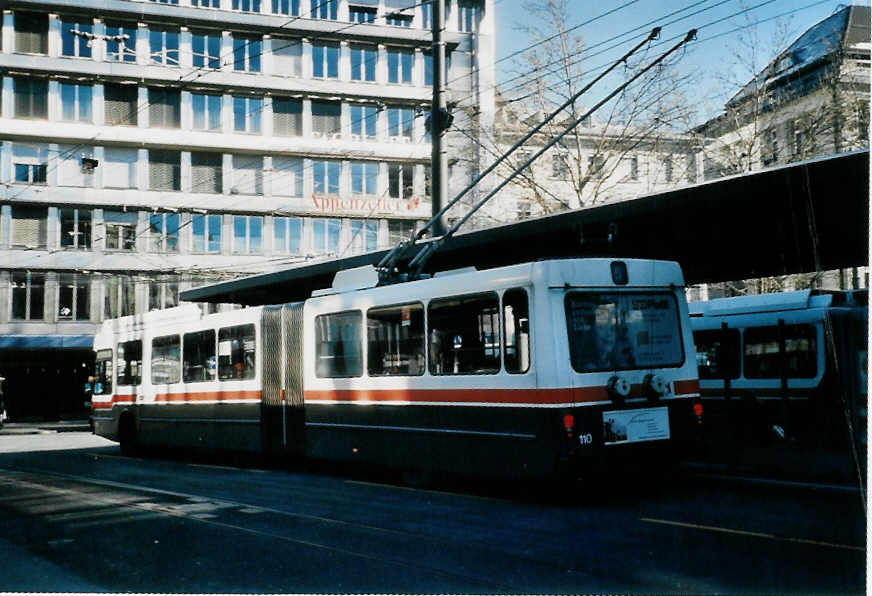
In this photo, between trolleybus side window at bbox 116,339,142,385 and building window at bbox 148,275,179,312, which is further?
building window at bbox 148,275,179,312

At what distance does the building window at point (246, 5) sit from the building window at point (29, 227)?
43.0 ft

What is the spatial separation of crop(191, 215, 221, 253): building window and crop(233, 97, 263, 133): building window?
185 inches

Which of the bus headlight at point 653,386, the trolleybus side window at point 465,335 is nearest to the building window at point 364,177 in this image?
the trolleybus side window at point 465,335

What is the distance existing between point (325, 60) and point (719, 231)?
113 ft

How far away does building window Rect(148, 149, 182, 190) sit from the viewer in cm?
4325

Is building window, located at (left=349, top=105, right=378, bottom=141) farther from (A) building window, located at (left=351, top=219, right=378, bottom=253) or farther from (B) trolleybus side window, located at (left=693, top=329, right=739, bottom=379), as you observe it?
(B) trolleybus side window, located at (left=693, top=329, right=739, bottom=379)

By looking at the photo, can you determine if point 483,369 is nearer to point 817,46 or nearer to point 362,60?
point 817,46

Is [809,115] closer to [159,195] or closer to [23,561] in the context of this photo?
[23,561]

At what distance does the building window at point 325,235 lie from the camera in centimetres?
4544

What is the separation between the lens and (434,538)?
27.3 feet

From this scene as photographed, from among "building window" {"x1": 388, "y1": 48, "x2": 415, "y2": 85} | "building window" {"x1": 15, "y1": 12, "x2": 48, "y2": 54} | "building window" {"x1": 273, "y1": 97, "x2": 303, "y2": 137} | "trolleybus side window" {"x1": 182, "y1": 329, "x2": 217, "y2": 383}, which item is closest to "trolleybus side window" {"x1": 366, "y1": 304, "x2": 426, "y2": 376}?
"trolleybus side window" {"x1": 182, "y1": 329, "x2": 217, "y2": 383}

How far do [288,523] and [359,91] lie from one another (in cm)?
3924

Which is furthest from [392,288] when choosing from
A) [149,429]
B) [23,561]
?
[149,429]

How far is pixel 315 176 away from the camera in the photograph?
4566cm
